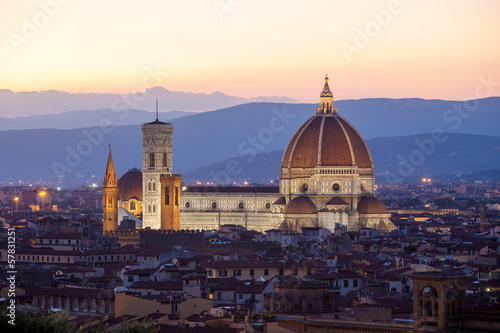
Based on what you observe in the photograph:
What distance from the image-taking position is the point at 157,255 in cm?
8069

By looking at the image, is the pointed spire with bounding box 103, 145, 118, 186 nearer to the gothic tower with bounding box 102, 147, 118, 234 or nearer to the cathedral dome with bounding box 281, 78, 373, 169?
the gothic tower with bounding box 102, 147, 118, 234

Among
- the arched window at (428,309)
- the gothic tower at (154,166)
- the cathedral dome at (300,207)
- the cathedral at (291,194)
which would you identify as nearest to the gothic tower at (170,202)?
the cathedral at (291,194)

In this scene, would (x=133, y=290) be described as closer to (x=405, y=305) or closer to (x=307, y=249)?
(x=405, y=305)

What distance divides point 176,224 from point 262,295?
72294 mm

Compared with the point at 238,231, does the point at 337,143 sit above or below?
above

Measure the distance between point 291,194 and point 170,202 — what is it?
35.2ft

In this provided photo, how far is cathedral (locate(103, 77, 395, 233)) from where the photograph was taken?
411 ft

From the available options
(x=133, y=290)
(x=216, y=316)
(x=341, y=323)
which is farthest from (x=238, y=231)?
(x=341, y=323)

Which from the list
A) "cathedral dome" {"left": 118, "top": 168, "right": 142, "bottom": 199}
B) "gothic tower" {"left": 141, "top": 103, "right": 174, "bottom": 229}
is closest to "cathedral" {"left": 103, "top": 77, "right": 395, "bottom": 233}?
"gothic tower" {"left": 141, "top": 103, "right": 174, "bottom": 229}

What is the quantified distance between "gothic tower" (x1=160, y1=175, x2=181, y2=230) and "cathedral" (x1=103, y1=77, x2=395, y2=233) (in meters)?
0.09

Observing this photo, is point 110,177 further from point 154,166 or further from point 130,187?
point 130,187

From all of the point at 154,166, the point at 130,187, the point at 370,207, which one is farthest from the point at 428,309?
the point at 130,187

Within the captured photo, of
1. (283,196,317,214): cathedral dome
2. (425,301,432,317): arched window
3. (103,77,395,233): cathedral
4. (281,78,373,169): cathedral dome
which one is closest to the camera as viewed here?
(425,301,432,317): arched window

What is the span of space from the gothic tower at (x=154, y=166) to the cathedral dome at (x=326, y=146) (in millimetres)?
11062
